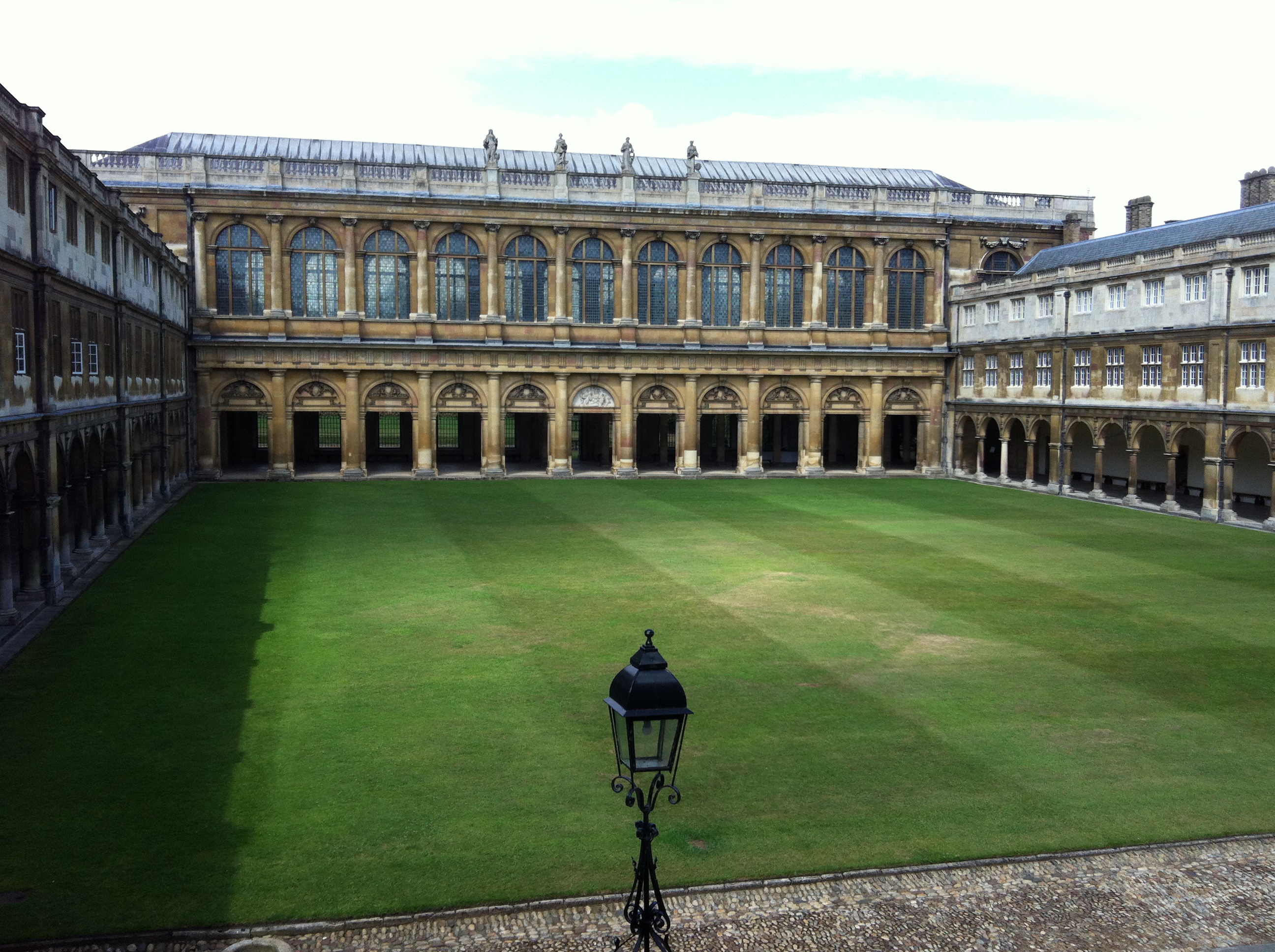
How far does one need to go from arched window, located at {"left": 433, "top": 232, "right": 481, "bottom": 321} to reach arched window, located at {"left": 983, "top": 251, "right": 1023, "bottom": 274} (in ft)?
95.0

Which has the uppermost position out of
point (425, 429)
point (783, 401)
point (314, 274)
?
point (314, 274)

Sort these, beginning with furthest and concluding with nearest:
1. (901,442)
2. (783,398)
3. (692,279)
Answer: (901,442)
(783,398)
(692,279)

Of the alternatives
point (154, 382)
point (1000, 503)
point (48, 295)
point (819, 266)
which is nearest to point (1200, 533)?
point (1000, 503)

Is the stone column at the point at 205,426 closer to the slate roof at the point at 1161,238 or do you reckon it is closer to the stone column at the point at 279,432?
the stone column at the point at 279,432

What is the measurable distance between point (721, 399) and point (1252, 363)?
28.2 m

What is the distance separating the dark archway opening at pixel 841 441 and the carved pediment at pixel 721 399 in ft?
28.8

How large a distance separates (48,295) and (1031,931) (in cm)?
2582

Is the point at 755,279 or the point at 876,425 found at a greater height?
the point at 755,279

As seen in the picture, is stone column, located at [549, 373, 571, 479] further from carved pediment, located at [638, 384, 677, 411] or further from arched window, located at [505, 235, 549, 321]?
carved pediment, located at [638, 384, 677, 411]

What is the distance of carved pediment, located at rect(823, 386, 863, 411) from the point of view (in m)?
64.7

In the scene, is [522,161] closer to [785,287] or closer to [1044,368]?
[785,287]

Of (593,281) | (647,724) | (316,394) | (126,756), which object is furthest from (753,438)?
(647,724)

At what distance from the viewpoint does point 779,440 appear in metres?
71.6

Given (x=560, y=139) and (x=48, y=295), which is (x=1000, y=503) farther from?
(x=48, y=295)
